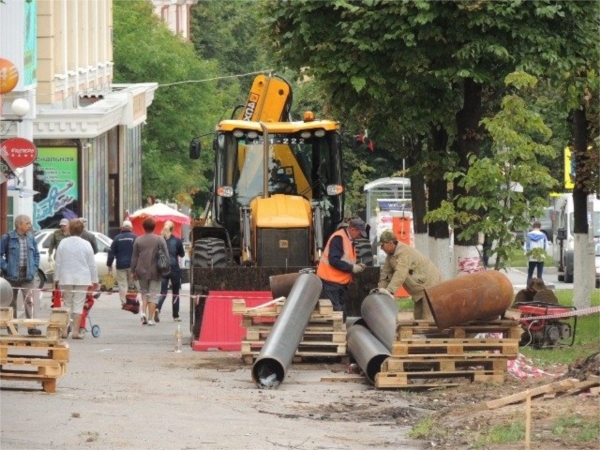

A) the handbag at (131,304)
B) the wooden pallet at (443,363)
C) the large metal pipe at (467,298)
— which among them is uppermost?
the large metal pipe at (467,298)

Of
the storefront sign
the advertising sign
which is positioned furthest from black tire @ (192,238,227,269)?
the advertising sign

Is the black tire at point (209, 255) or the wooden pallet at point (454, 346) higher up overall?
the black tire at point (209, 255)

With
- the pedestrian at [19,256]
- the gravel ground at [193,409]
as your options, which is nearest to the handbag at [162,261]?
the pedestrian at [19,256]

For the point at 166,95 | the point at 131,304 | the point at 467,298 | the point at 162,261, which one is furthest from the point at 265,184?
the point at 166,95

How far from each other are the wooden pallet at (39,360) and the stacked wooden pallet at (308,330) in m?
3.43

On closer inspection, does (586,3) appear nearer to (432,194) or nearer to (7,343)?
(432,194)

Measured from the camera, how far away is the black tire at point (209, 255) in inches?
874

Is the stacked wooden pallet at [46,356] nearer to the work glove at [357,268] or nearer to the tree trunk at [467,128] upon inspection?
the work glove at [357,268]

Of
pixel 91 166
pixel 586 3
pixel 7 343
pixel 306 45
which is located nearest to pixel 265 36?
pixel 306 45

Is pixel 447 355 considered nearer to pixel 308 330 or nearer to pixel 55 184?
pixel 308 330

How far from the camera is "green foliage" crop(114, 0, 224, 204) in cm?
5975

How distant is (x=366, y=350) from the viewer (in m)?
17.5

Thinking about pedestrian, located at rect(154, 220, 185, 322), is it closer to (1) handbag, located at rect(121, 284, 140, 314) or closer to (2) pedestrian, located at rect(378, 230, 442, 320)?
(1) handbag, located at rect(121, 284, 140, 314)

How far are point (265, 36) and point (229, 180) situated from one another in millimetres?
3204
